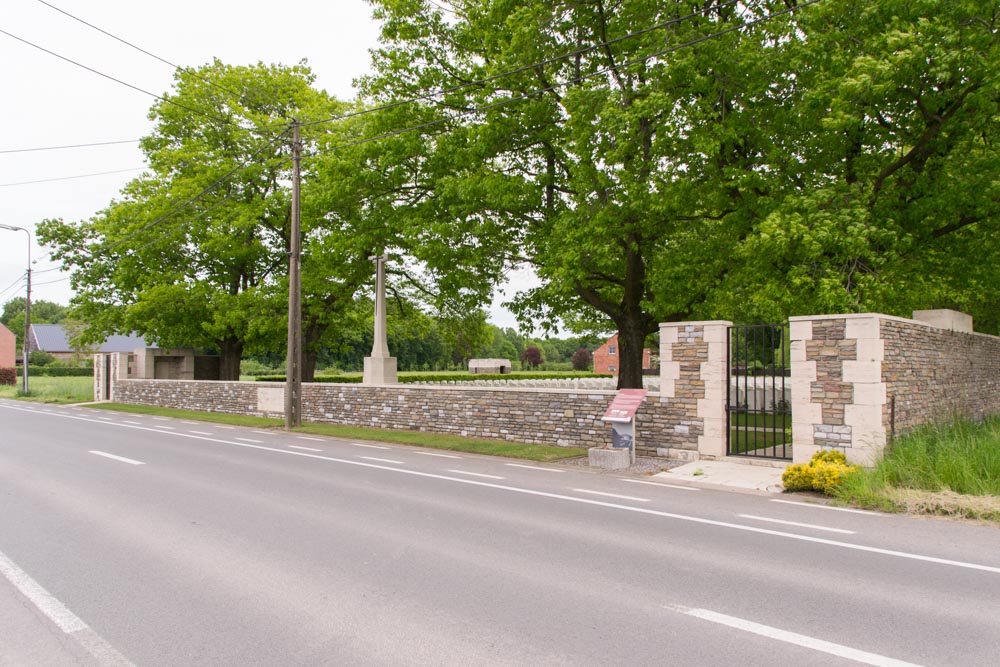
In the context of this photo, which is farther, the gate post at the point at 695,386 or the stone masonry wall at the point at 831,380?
the gate post at the point at 695,386

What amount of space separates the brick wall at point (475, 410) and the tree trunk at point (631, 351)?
3714 mm

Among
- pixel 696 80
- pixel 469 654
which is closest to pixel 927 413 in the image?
pixel 696 80

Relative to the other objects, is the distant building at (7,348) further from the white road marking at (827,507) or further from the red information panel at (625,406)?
the white road marking at (827,507)

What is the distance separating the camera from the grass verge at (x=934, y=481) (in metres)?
7.80

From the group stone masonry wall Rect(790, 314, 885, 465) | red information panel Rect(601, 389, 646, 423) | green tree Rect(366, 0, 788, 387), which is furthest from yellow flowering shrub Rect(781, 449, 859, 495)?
green tree Rect(366, 0, 788, 387)

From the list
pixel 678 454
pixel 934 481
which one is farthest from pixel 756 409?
pixel 934 481

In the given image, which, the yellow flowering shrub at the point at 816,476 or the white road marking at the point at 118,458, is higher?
the yellow flowering shrub at the point at 816,476

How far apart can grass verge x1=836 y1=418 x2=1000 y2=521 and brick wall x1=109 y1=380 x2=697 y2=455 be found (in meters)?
3.64

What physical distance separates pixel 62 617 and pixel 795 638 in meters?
4.77

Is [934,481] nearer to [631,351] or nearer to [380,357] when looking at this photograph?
[631,351]

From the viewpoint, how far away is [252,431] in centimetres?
1839

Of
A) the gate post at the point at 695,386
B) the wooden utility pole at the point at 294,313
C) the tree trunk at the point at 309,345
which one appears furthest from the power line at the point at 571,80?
the tree trunk at the point at 309,345

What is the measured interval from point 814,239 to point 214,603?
1100 centimetres

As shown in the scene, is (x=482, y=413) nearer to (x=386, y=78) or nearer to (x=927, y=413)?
(x=927, y=413)
